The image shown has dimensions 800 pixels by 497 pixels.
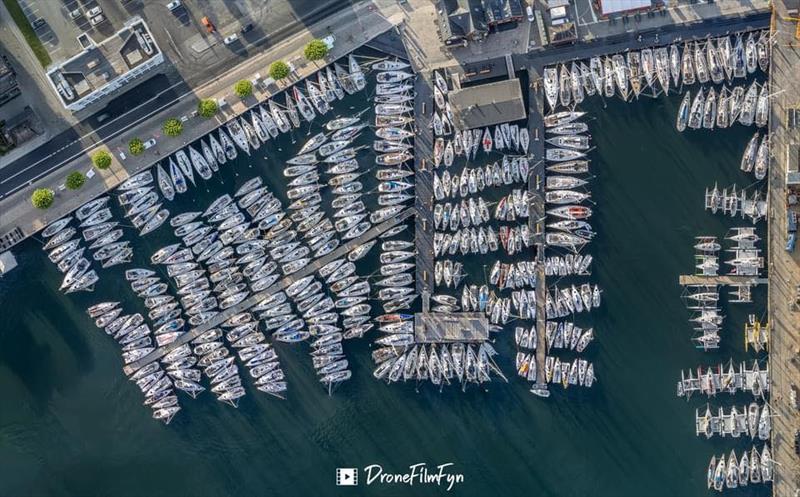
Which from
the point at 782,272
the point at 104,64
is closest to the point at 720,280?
the point at 782,272

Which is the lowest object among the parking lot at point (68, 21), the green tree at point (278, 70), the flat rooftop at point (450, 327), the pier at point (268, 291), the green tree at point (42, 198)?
the flat rooftop at point (450, 327)

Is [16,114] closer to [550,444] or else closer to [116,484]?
[116,484]

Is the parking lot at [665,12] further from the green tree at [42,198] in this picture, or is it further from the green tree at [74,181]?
the green tree at [42,198]

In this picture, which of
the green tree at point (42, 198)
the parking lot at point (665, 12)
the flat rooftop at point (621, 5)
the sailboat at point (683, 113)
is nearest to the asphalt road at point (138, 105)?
the parking lot at point (665, 12)

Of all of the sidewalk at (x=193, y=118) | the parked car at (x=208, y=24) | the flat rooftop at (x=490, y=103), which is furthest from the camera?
the sidewalk at (x=193, y=118)

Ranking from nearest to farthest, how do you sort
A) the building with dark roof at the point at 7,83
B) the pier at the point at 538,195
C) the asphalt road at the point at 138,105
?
the building with dark roof at the point at 7,83 → the asphalt road at the point at 138,105 → the pier at the point at 538,195

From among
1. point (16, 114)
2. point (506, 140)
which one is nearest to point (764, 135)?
point (506, 140)

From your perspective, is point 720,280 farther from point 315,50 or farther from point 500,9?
point 315,50

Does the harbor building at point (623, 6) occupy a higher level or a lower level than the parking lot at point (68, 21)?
lower
